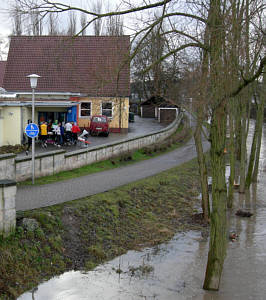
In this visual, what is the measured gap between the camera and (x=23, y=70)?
38875 mm

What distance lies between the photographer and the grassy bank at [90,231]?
10.9 meters

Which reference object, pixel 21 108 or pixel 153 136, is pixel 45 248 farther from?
pixel 153 136

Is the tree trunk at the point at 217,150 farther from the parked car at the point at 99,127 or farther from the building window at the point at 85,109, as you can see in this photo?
the building window at the point at 85,109

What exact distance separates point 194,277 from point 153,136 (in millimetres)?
21976

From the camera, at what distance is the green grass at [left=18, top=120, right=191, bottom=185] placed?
61.3 ft

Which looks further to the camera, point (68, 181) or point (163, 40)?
point (68, 181)

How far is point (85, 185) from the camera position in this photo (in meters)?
18.1

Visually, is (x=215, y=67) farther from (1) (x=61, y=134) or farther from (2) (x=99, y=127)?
(2) (x=99, y=127)

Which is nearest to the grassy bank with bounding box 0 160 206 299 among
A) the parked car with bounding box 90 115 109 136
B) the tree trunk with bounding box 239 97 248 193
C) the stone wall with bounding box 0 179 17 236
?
the stone wall with bounding box 0 179 17 236

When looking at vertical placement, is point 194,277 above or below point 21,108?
below

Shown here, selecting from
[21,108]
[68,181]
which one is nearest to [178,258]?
A: [68,181]

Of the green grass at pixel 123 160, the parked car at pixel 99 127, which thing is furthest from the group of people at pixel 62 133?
the parked car at pixel 99 127

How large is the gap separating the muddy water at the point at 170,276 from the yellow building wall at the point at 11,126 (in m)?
13.1

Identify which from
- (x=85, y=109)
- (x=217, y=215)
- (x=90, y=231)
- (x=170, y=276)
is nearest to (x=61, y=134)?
(x=85, y=109)
